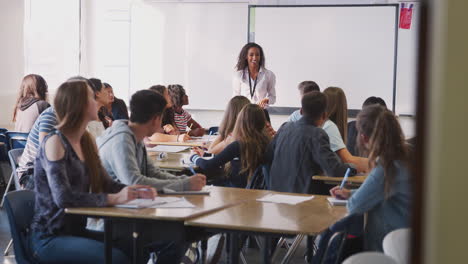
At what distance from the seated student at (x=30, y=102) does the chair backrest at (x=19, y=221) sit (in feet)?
11.0

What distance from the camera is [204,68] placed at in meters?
8.68

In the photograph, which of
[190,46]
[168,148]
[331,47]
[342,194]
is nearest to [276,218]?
[342,194]

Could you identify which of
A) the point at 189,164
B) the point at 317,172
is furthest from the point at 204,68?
the point at 317,172

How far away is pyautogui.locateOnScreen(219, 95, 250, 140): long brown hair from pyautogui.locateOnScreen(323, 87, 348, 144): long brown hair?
0.62 metres

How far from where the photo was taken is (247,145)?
13.7 feet

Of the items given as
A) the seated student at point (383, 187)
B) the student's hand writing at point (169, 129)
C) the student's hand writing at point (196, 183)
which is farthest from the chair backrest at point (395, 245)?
the student's hand writing at point (169, 129)

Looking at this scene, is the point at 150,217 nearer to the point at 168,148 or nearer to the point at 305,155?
the point at 305,155

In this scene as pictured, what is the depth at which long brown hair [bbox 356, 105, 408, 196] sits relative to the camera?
265 cm

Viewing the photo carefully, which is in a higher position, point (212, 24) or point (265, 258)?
point (212, 24)

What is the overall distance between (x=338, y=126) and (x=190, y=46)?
4.35m

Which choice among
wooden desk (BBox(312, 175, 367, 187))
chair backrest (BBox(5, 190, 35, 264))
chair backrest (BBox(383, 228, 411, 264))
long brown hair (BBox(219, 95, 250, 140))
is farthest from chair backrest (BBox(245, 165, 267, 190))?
chair backrest (BBox(383, 228, 411, 264))

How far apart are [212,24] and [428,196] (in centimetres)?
825

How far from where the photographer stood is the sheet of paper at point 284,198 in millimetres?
3178

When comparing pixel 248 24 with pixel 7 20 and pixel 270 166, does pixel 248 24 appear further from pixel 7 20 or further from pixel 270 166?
pixel 270 166
